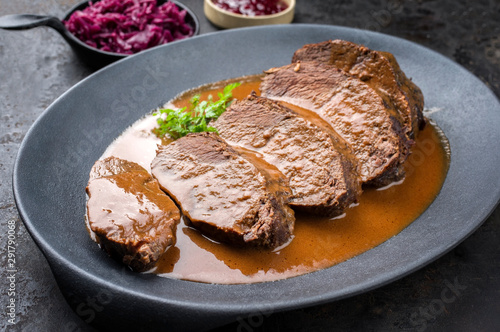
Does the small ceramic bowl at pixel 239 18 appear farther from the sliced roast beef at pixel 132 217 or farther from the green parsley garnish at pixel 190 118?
the sliced roast beef at pixel 132 217

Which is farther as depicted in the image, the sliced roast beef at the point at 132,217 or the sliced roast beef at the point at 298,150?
the sliced roast beef at the point at 298,150

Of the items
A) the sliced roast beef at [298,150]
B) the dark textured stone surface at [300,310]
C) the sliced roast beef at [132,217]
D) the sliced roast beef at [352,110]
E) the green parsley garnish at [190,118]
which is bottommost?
the dark textured stone surface at [300,310]

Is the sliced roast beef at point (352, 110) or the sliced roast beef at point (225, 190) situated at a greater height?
the sliced roast beef at point (352, 110)

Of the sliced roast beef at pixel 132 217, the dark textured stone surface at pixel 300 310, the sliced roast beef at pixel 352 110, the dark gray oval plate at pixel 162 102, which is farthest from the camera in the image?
the sliced roast beef at pixel 352 110

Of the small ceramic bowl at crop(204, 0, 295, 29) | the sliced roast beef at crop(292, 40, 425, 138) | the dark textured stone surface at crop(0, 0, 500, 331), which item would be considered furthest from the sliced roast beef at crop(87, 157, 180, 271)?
the small ceramic bowl at crop(204, 0, 295, 29)

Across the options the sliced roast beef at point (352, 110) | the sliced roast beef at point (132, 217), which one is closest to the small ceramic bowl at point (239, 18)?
the sliced roast beef at point (352, 110)

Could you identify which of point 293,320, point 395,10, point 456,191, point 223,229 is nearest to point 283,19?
point 395,10

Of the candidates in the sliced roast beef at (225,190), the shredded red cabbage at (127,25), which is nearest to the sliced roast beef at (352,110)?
the sliced roast beef at (225,190)

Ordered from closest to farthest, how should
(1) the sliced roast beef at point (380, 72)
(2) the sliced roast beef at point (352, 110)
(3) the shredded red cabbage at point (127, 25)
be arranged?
(2) the sliced roast beef at point (352, 110) < (1) the sliced roast beef at point (380, 72) < (3) the shredded red cabbage at point (127, 25)
